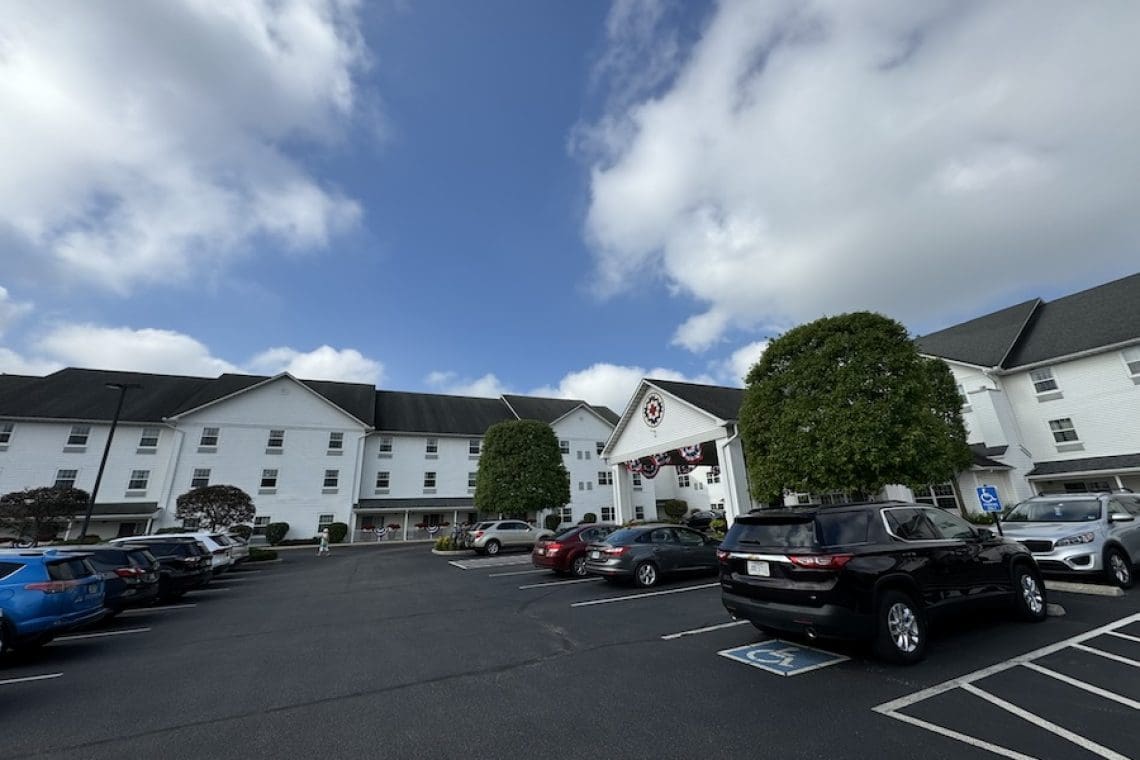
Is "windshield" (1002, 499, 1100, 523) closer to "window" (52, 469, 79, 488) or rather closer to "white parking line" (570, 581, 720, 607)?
"white parking line" (570, 581, 720, 607)

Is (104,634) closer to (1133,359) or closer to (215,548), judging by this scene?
(215,548)

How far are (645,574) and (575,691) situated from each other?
672 centimetres

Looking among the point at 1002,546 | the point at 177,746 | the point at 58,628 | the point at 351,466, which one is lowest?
the point at 177,746

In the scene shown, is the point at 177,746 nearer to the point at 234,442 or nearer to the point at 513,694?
the point at 513,694

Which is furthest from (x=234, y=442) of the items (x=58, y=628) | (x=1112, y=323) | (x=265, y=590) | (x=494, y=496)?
(x=1112, y=323)

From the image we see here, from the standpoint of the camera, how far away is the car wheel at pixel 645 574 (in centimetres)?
1116

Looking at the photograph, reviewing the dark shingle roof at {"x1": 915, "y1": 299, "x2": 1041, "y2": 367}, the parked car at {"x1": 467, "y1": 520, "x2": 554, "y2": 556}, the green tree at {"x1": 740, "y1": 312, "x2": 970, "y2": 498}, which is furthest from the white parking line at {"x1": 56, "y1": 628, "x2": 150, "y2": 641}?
the dark shingle roof at {"x1": 915, "y1": 299, "x2": 1041, "y2": 367}

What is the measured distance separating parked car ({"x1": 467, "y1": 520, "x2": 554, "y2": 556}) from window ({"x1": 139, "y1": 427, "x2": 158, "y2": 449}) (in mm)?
24358

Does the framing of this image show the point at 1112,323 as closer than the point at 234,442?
Yes

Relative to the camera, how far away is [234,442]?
32.3m

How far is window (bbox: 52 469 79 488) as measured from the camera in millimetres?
28453

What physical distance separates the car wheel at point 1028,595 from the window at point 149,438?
1674 inches

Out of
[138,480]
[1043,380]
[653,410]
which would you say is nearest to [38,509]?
[138,480]

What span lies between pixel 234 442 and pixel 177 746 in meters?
34.7
